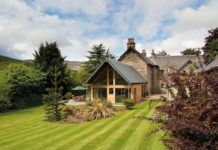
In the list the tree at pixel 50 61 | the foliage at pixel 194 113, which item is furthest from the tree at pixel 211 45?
the foliage at pixel 194 113

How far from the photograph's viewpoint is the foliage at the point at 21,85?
21594 mm

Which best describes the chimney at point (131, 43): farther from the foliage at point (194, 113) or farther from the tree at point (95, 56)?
the foliage at point (194, 113)

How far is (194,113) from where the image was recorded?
3.57 metres

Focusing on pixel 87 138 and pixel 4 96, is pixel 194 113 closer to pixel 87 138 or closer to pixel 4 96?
pixel 87 138

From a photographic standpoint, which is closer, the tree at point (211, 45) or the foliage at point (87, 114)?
the foliage at point (87, 114)

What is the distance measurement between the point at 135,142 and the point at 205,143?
201 inches

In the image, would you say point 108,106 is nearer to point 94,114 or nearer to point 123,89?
point 94,114

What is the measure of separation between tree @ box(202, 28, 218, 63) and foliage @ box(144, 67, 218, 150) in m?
28.3

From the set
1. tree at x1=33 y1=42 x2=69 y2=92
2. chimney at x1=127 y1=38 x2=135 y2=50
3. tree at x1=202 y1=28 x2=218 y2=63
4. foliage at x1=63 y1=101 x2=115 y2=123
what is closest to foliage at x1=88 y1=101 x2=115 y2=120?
foliage at x1=63 y1=101 x2=115 y2=123

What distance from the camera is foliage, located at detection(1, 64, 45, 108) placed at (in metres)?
21.6

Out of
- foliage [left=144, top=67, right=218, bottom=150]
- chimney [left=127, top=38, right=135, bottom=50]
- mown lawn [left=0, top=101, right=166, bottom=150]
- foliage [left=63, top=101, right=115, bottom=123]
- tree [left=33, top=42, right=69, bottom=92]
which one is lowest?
mown lawn [left=0, top=101, right=166, bottom=150]

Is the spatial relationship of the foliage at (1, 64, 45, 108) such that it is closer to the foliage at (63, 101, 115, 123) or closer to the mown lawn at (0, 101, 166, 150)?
the foliage at (63, 101, 115, 123)

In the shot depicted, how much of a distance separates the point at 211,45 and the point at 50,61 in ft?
98.4

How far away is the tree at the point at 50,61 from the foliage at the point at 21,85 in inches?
94.2
